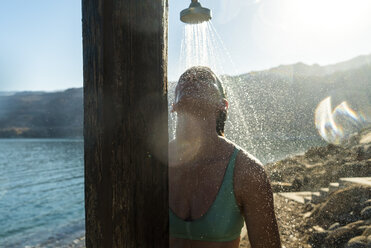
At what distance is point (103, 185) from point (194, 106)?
89 centimetres

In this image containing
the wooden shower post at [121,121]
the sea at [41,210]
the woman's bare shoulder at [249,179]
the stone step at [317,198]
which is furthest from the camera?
the sea at [41,210]

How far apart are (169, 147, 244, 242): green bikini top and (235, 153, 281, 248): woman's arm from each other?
0.15ft

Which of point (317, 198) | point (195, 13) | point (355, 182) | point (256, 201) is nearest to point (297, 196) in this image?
point (317, 198)

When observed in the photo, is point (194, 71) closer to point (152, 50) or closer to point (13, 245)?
point (152, 50)

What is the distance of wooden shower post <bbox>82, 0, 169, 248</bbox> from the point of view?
3.57 feet

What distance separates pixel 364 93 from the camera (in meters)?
57.1

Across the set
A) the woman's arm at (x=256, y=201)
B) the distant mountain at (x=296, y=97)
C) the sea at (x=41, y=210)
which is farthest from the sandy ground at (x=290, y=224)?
the distant mountain at (x=296, y=97)

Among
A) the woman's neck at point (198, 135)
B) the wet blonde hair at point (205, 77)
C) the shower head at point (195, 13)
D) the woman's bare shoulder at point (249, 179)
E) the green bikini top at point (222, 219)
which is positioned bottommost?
the green bikini top at point (222, 219)

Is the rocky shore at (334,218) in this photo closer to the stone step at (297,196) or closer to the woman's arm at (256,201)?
the stone step at (297,196)

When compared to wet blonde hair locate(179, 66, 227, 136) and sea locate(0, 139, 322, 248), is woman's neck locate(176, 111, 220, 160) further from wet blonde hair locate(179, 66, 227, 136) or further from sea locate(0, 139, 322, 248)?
sea locate(0, 139, 322, 248)

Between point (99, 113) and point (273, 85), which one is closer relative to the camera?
point (99, 113)

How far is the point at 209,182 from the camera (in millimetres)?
1761

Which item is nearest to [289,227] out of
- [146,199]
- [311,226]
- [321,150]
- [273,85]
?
[311,226]

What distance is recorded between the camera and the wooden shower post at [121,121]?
1088 millimetres
